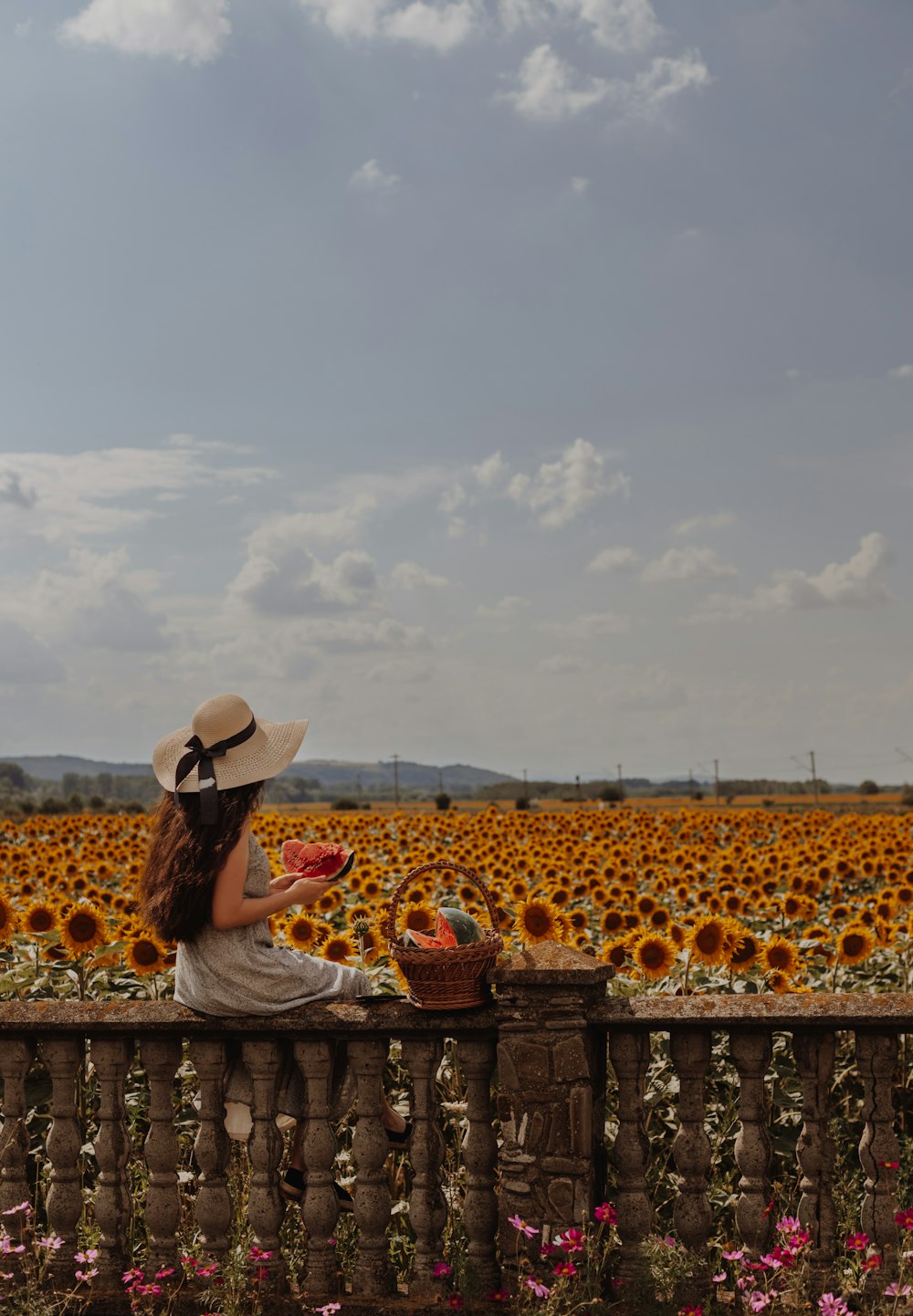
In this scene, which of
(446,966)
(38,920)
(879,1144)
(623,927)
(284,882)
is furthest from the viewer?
(623,927)

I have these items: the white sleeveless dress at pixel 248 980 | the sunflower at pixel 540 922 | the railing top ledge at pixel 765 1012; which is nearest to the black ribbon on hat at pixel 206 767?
the white sleeveless dress at pixel 248 980

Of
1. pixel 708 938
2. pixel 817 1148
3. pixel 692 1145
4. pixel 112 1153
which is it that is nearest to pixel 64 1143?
pixel 112 1153

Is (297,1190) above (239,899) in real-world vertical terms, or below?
below

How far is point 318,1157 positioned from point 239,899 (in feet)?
3.36

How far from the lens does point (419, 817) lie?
54.3ft

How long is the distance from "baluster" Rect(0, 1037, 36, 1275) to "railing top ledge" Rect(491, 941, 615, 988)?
1.87m

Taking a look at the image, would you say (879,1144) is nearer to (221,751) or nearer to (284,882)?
(284,882)

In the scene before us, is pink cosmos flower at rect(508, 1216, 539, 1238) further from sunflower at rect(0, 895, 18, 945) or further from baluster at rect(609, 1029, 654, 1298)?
sunflower at rect(0, 895, 18, 945)

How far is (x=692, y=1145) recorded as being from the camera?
4410 mm

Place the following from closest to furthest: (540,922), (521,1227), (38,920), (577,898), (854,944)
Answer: (521,1227), (540,922), (38,920), (854,944), (577,898)

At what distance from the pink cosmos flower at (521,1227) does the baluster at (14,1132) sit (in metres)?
1.85

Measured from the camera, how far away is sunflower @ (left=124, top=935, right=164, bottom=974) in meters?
6.38

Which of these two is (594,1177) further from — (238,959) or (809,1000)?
(238,959)

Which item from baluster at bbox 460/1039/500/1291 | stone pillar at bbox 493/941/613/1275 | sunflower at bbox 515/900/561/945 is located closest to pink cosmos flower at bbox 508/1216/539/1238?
stone pillar at bbox 493/941/613/1275
